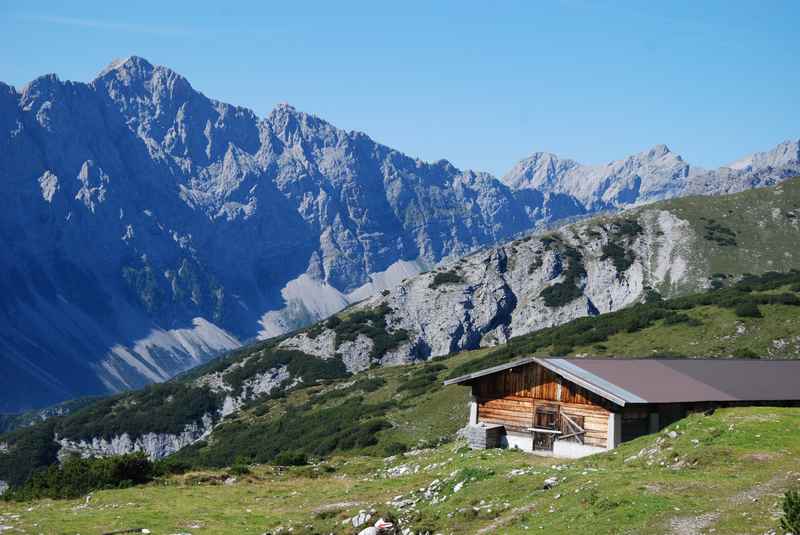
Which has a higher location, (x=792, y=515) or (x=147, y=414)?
(x=792, y=515)

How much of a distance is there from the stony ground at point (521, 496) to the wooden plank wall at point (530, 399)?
2.90 m

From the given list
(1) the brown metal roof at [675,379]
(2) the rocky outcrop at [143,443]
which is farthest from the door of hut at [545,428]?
(2) the rocky outcrop at [143,443]

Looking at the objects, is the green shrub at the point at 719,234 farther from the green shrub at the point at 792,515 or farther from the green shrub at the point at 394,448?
the green shrub at the point at 792,515

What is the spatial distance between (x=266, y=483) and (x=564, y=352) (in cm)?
5430

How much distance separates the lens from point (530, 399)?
40094mm

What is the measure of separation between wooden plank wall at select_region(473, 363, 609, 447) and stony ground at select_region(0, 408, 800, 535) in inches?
114

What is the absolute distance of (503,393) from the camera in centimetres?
4153

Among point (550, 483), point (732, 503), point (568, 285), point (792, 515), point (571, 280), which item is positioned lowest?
point (550, 483)

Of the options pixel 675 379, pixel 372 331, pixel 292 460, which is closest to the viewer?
pixel 675 379

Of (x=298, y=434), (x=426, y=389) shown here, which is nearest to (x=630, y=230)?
(x=426, y=389)

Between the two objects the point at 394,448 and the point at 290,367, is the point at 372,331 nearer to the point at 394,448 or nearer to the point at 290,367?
the point at 290,367

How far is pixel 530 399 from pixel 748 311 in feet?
→ 177

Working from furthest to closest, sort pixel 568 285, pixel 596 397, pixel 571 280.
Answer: pixel 571 280
pixel 568 285
pixel 596 397

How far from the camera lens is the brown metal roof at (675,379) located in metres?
36.9
